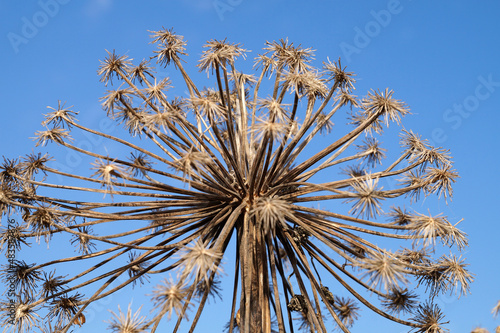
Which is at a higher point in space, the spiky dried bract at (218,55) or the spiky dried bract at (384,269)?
the spiky dried bract at (218,55)

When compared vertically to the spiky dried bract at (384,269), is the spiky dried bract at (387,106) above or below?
above

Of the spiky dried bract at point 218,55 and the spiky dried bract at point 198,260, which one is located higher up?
the spiky dried bract at point 218,55

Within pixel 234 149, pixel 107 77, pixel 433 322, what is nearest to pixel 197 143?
pixel 234 149

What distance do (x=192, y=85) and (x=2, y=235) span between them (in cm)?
544

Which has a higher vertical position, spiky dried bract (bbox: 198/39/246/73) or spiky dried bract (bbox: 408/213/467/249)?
spiky dried bract (bbox: 198/39/246/73)

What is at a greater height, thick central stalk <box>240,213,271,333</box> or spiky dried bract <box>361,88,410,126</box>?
spiky dried bract <box>361,88,410,126</box>

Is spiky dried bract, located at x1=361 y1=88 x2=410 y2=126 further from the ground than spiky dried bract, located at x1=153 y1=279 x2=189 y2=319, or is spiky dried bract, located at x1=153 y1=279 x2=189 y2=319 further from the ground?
spiky dried bract, located at x1=361 y1=88 x2=410 y2=126

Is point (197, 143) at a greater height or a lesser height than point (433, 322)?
greater

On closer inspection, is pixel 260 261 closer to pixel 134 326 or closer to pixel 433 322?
pixel 134 326

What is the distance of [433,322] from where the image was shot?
1339 cm

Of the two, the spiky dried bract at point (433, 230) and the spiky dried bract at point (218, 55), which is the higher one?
the spiky dried bract at point (218, 55)

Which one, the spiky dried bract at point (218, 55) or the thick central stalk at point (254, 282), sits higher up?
the spiky dried bract at point (218, 55)

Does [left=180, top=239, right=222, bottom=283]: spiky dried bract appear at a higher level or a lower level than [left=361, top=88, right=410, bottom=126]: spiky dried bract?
lower

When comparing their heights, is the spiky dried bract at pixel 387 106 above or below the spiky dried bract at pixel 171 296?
above
